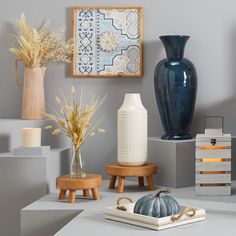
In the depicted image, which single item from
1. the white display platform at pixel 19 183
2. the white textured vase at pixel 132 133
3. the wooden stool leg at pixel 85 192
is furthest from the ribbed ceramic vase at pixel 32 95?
the wooden stool leg at pixel 85 192

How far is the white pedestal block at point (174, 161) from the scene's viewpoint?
3545mm

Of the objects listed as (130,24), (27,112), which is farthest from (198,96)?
(27,112)

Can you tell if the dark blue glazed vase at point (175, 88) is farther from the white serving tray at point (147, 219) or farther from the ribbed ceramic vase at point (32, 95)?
Answer: the white serving tray at point (147, 219)

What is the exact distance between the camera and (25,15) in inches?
153

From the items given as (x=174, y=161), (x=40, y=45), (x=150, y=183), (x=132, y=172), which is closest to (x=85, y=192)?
(x=132, y=172)

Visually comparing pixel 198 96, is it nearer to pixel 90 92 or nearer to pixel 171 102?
pixel 171 102

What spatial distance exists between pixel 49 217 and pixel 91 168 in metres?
0.97

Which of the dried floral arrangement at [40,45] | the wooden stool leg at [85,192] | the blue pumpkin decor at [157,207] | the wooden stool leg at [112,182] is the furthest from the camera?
the dried floral arrangement at [40,45]

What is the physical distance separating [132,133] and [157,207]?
2.76 ft

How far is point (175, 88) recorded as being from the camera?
140 inches

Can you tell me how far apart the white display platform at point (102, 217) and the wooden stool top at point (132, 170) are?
0.32 ft

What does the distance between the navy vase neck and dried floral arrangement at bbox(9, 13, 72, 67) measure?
21.8 inches

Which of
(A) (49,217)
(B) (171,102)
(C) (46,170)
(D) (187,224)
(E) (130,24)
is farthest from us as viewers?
(E) (130,24)

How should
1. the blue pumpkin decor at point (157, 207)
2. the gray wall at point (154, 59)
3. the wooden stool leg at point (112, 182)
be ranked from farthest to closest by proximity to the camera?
the gray wall at point (154, 59) → the wooden stool leg at point (112, 182) → the blue pumpkin decor at point (157, 207)
